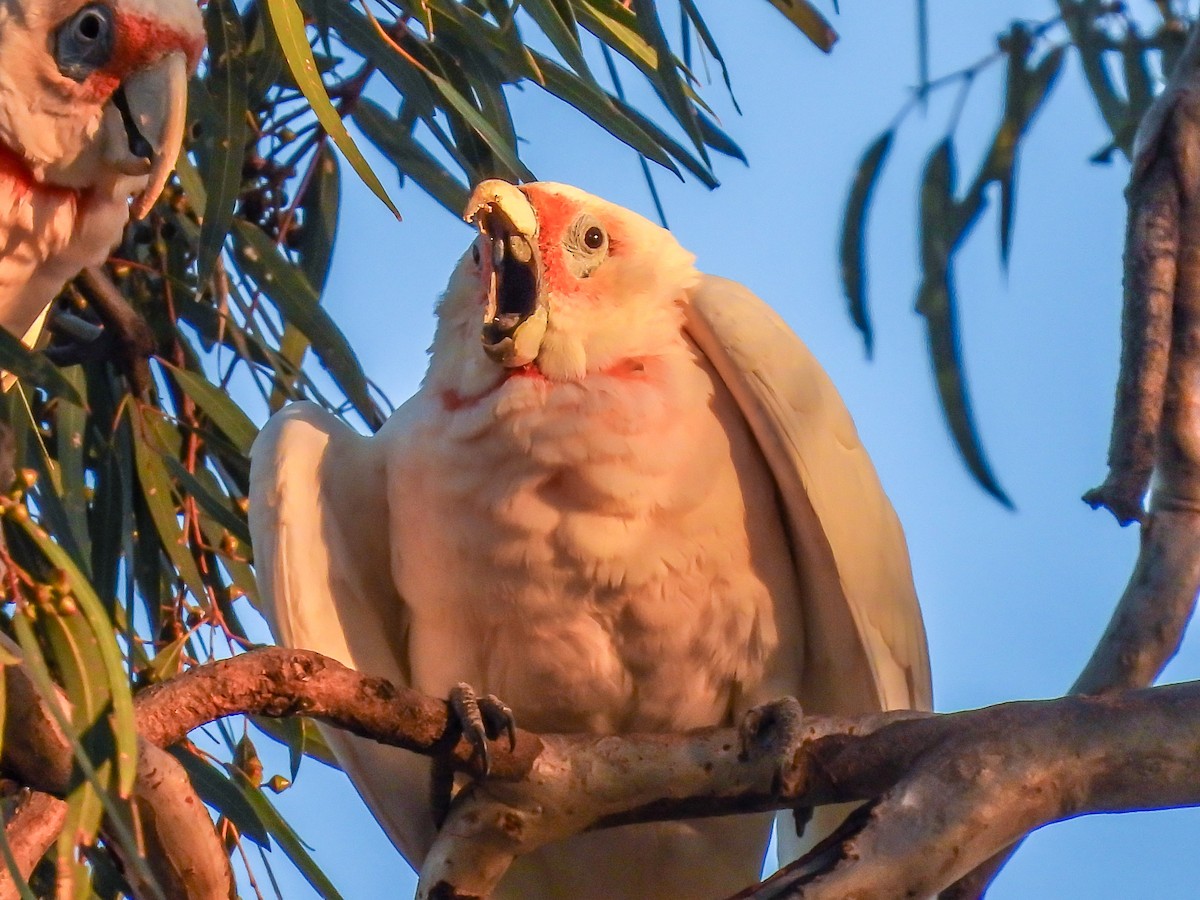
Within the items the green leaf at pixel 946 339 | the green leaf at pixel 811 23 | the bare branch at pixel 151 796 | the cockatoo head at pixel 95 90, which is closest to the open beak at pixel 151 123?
the cockatoo head at pixel 95 90

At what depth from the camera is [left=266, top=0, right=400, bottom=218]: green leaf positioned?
1241 millimetres

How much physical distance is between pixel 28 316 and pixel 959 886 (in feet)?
3.97

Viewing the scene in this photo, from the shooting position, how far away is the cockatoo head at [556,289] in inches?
59.7

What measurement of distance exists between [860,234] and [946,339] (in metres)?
0.21

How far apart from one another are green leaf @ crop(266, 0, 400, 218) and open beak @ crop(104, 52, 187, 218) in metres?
0.44

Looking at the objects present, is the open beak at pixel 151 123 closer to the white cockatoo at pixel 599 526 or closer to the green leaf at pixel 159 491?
the green leaf at pixel 159 491

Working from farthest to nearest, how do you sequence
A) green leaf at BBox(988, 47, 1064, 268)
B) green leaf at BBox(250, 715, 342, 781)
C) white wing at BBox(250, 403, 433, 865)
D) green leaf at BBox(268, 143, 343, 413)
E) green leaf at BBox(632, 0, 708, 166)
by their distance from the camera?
1. green leaf at BBox(268, 143, 343, 413)
2. green leaf at BBox(250, 715, 342, 781)
3. white wing at BBox(250, 403, 433, 865)
4. green leaf at BBox(632, 0, 708, 166)
5. green leaf at BBox(988, 47, 1064, 268)

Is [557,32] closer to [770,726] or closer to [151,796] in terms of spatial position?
[770,726]

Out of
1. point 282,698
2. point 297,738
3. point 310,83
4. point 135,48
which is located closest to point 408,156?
point 135,48

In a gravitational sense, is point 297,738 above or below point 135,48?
below

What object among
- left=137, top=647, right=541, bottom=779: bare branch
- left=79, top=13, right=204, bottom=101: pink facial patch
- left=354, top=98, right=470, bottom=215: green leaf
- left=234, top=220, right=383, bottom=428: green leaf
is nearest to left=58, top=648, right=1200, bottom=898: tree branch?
left=137, top=647, right=541, bottom=779: bare branch

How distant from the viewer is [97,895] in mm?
1562

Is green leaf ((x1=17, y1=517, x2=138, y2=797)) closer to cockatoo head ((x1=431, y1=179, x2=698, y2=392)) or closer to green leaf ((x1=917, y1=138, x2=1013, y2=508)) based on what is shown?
green leaf ((x1=917, y1=138, x2=1013, y2=508))

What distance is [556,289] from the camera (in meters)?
1.55
